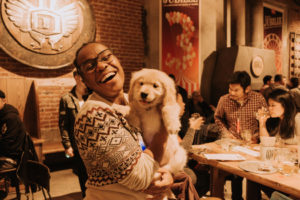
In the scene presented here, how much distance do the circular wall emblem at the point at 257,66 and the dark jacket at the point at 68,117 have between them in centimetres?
493

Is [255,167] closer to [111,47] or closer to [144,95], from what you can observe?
[144,95]

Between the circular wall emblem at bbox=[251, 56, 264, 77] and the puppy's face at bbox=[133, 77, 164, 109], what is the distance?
5.66 metres

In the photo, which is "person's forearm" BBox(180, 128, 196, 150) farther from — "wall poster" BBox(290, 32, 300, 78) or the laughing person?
"wall poster" BBox(290, 32, 300, 78)

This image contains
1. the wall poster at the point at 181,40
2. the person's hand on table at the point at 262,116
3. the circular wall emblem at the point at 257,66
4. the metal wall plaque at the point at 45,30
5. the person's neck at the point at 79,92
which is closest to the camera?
the person's hand on table at the point at 262,116

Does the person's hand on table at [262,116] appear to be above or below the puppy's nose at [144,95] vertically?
below

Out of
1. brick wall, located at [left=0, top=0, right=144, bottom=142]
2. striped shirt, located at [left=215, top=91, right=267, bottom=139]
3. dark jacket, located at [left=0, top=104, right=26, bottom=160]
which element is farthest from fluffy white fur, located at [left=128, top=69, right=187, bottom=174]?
brick wall, located at [left=0, top=0, right=144, bottom=142]

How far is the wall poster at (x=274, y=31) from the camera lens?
28.8 ft

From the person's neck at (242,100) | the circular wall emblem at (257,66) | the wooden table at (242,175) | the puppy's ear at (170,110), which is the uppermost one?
the circular wall emblem at (257,66)

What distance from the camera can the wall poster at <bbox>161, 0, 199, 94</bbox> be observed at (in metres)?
5.52

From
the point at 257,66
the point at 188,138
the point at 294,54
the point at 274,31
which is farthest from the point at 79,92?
the point at 294,54

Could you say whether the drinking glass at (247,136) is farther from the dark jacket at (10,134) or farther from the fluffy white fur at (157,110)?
the dark jacket at (10,134)

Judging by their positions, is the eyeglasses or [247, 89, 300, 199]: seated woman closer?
the eyeglasses

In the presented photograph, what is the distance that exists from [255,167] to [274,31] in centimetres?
839

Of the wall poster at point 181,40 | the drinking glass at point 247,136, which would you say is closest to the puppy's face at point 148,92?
the drinking glass at point 247,136
